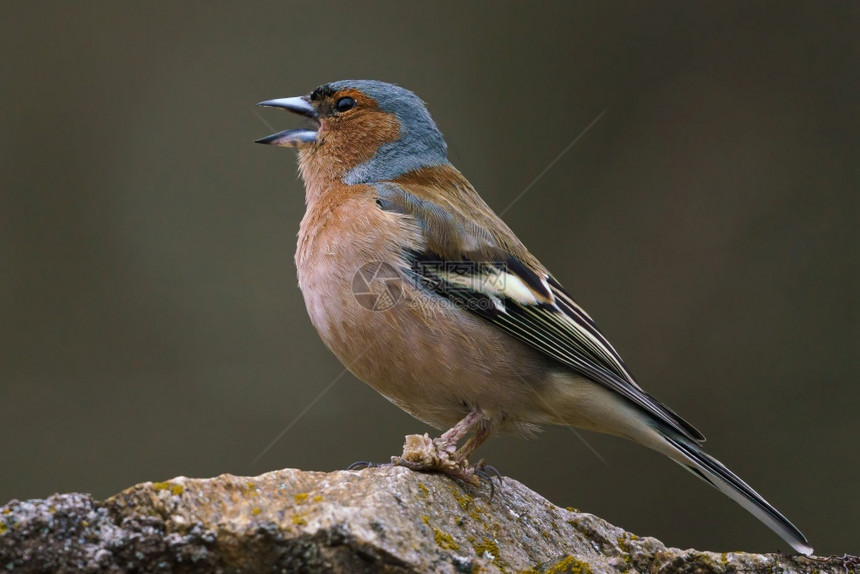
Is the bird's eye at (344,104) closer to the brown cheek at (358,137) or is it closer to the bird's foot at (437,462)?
the brown cheek at (358,137)

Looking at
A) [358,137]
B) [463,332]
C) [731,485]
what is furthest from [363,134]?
[731,485]

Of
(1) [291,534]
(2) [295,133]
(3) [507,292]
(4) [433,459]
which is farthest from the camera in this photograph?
(2) [295,133]

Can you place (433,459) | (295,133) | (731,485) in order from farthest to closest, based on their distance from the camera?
(295,133) < (731,485) < (433,459)

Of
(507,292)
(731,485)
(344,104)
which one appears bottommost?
(731,485)

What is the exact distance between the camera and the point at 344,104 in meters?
5.47

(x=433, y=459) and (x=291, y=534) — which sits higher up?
(x=291, y=534)

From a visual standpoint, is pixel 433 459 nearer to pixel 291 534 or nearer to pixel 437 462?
pixel 437 462

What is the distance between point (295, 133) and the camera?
539cm

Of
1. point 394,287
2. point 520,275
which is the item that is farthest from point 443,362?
point 520,275

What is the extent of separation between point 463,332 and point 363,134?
170cm

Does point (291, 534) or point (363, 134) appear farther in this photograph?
point (363, 134)

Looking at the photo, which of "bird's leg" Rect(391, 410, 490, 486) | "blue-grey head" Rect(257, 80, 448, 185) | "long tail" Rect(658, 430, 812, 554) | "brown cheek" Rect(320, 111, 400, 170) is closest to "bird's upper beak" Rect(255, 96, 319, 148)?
Result: "blue-grey head" Rect(257, 80, 448, 185)

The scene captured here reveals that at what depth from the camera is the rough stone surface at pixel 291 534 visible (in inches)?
89.9

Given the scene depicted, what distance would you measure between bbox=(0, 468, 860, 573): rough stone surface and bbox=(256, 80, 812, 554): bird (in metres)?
0.68
